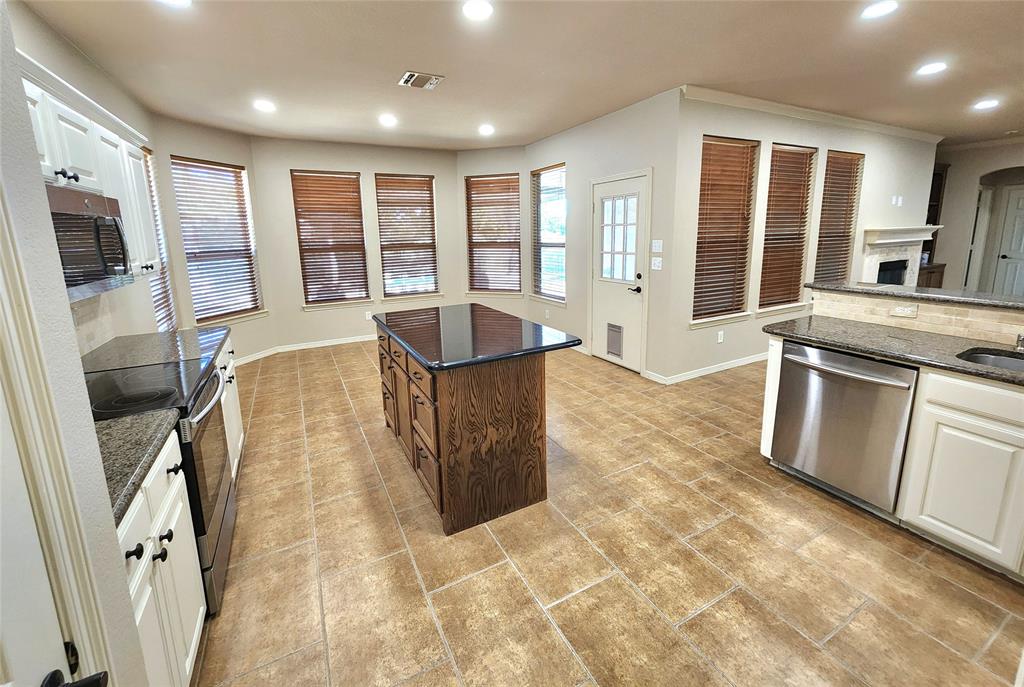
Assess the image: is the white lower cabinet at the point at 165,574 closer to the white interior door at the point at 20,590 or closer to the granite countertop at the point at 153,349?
the white interior door at the point at 20,590

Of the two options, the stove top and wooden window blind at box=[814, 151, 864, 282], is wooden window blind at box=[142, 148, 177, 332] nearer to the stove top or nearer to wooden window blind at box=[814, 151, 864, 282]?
the stove top

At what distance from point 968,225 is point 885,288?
6.52 metres

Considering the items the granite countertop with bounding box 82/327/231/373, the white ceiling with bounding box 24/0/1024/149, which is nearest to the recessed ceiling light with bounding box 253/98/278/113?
the white ceiling with bounding box 24/0/1024/149

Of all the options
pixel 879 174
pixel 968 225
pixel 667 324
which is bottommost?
pixel 667 324

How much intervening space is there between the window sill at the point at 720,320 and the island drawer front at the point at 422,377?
3075 mm

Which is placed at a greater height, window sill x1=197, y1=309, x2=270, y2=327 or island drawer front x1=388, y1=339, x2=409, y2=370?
island drawer front x1=388, y1=339, x2=409, y2=370

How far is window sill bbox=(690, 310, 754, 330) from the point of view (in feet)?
14.8

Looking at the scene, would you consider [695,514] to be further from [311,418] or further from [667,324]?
[311,418]

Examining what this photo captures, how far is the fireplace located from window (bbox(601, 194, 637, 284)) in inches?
154

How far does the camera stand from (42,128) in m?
1.86

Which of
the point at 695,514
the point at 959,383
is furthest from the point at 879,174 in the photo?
the point at 695,514

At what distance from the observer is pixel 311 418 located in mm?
3854

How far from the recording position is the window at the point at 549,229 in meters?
5.88

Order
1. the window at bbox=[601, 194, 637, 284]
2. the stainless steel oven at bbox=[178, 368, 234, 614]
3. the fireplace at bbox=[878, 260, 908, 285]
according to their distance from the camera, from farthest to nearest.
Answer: the fireplace at bbox=[878, 260, 908, 285] < the window at bbox=[601, 194, 637, 284] < the stainless steel oven at bbox=[178, 368, 234, 614]
